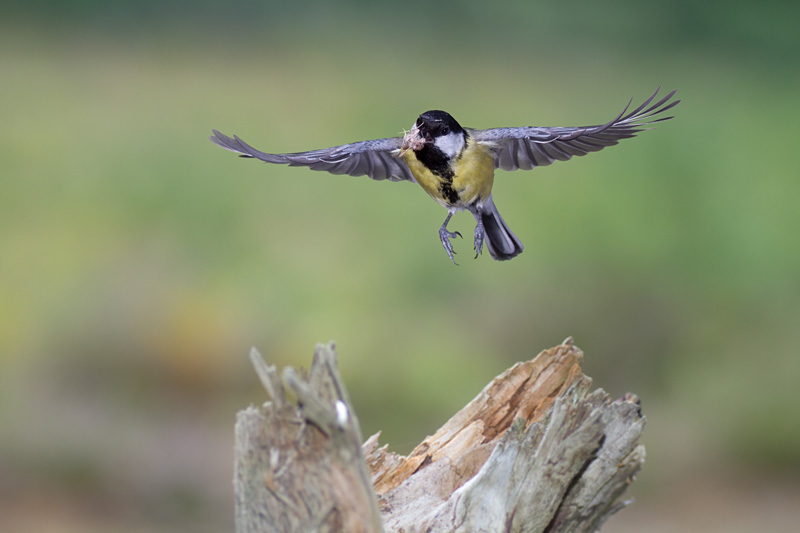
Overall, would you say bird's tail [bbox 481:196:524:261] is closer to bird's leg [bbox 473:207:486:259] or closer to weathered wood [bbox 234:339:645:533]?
bird's leg [bbox 473:207:486:259]

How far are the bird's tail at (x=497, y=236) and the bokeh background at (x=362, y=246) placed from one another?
1.78 m

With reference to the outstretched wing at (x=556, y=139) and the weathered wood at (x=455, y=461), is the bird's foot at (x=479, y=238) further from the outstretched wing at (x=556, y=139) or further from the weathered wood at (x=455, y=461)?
the weathered wood at (x=455, y=461)

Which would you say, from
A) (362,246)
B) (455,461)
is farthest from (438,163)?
(362,246)

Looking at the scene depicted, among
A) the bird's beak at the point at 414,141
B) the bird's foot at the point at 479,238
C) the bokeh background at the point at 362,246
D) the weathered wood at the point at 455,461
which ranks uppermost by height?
the bokeh background at the point at 362,246

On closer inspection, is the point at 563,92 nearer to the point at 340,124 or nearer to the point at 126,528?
the point at 340,124

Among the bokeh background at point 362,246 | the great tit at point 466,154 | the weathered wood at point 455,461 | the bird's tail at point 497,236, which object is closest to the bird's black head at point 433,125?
the great tit at point 466,154

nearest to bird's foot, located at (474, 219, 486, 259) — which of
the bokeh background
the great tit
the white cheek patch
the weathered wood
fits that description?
the great tit

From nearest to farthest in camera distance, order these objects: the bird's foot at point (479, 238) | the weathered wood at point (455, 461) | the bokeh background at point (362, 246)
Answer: the weathered wood at point (455, 461) < the bird's foot at point (479, 238) < the bokeh background at point (362, 246)

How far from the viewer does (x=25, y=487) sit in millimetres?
3512

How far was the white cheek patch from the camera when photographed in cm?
146

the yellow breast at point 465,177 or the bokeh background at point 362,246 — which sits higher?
the bokeh background at point 362,246

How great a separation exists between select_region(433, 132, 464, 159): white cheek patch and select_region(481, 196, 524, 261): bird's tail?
196mm

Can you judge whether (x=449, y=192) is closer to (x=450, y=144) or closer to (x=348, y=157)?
(x=450, y=144)

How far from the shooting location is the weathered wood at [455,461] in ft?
4.41
